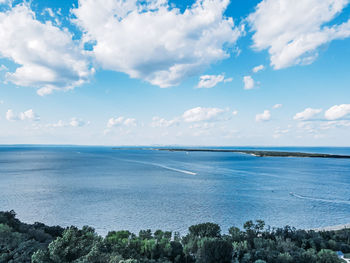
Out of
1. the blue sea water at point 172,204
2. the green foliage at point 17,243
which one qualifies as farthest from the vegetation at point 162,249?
the blue sea water at point 172,204

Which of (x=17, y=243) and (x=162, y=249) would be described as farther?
(x=162, y=249)

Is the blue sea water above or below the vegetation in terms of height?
below

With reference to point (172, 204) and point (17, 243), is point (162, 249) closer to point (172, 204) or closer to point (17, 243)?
point (17, 243)

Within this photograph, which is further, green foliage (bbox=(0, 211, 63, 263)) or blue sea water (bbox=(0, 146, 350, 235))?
blue sea water (bbox=(0, 146, 350, 235))

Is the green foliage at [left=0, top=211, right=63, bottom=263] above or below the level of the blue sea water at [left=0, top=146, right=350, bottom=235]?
above

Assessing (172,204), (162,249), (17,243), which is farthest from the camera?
(172,204)

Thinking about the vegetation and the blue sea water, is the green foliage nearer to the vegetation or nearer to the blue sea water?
the vegetation

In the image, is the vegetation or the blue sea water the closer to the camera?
the vegetation

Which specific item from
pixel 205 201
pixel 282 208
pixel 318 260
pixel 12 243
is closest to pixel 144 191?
pixel 205 201

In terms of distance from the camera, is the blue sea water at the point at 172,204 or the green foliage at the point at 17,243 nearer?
the green foliage at the point at 17,243

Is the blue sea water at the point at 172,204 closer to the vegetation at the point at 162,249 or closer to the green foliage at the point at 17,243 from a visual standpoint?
the green foliage at the point at 17,243

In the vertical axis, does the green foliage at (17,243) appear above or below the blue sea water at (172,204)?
above

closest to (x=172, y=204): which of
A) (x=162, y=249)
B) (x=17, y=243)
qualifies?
(x=162, y=249)

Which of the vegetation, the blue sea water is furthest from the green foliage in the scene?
the blue sea water
